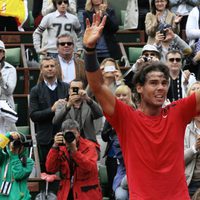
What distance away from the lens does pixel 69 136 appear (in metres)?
10.3

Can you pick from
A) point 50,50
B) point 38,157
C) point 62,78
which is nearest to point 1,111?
point 38,157

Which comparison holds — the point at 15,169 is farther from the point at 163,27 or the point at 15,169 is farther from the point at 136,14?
the point at 136,14

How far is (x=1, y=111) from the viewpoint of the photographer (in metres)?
11.3

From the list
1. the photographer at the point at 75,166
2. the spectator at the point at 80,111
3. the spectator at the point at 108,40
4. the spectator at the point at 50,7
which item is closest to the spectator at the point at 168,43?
the spectator at the point at 108,40

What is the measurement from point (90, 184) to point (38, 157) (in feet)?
4.48

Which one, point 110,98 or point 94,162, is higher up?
point 110,98

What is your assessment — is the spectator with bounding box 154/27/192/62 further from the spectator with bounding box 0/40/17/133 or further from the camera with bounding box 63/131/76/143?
the camera with bounding box 63/131/76/143

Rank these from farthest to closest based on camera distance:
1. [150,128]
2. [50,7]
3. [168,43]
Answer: [50,7], [168,43], [150,128]

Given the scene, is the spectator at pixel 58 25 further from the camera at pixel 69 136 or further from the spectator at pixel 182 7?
the camera at pixel 69 136

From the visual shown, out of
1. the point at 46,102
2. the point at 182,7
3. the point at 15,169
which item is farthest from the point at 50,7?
the point at 15,169

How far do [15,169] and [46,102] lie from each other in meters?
1.76

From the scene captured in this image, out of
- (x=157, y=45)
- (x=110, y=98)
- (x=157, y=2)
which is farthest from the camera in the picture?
(x=157, y=2)

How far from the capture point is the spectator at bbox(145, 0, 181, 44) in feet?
48.3

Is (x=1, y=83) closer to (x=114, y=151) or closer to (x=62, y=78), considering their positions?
(x=62, y=78)
